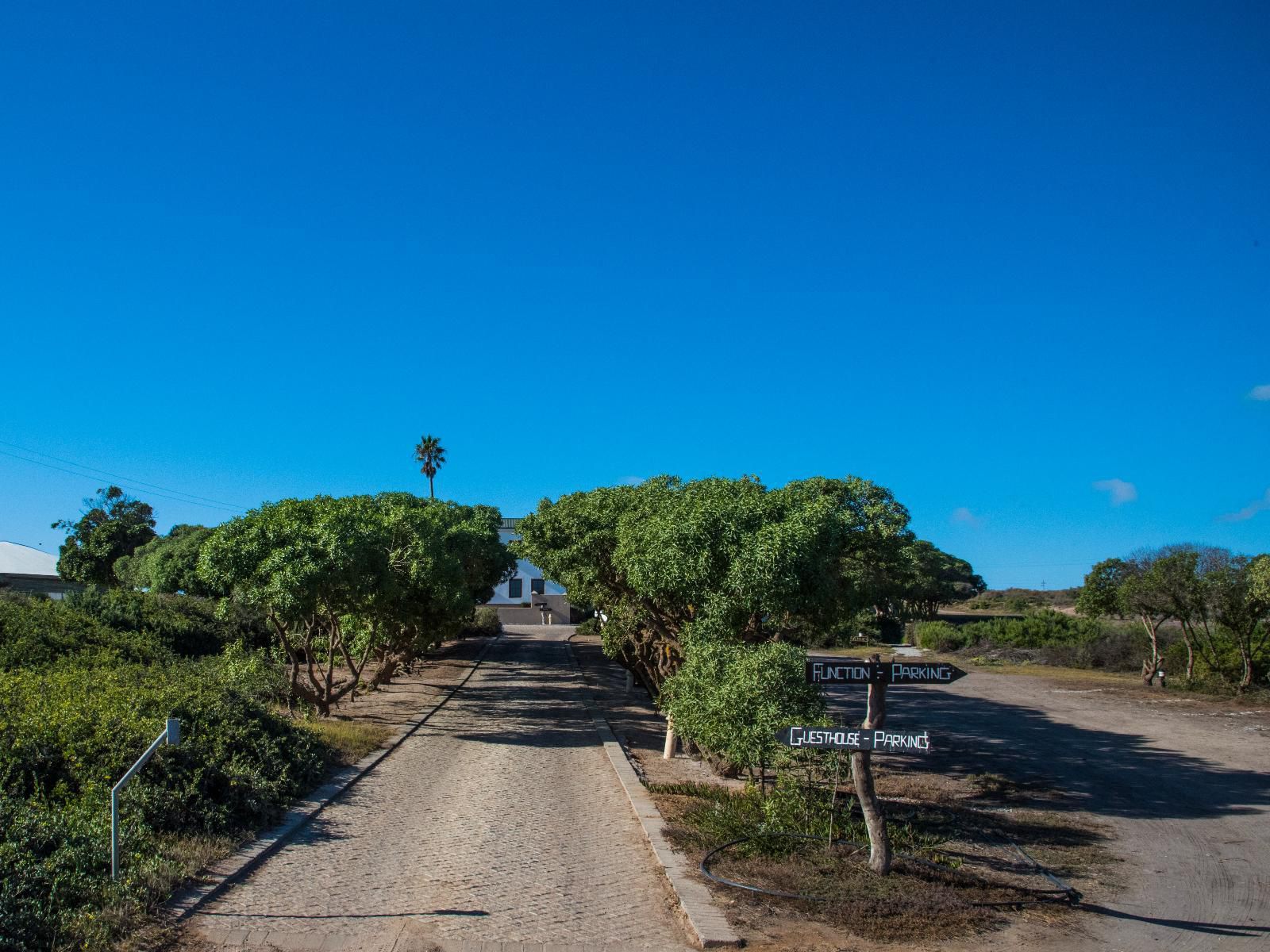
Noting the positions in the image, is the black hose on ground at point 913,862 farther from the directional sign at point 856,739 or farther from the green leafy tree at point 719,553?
the green leafy tree at point 719,553

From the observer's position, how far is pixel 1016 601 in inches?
2813

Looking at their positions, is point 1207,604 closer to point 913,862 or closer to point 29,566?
point 913,862

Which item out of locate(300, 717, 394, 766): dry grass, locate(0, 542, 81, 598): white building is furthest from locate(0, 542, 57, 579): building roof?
locate(300, 717, 394, 766): dry grass

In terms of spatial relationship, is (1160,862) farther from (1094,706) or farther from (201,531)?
(201,531)

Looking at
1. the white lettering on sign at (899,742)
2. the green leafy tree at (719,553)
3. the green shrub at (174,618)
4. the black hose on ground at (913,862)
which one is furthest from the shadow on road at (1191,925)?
the green shrub at (174,618)

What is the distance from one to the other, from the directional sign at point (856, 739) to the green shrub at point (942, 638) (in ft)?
128

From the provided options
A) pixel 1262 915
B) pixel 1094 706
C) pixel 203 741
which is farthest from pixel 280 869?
pixel 1094 706

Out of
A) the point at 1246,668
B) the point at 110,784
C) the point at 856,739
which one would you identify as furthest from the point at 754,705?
the point at 1246,668

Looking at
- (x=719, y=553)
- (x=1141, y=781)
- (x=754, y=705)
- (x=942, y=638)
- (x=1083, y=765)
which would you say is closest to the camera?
(x=754, y=705)

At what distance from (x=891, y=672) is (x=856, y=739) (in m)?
0.72

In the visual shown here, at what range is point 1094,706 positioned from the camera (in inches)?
958

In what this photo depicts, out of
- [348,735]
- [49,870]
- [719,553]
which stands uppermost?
[719,553]

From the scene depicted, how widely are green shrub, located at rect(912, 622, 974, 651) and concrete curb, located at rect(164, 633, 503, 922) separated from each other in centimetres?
3509

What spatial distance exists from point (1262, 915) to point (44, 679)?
1262 centimetres
